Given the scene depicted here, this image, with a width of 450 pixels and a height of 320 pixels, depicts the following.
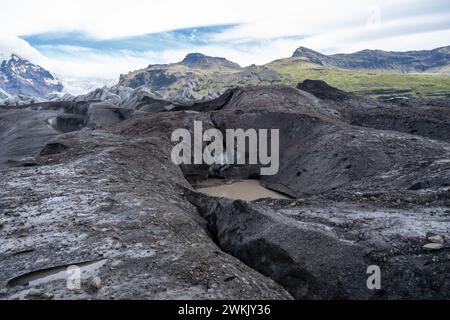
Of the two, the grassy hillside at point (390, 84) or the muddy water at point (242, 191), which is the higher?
the grassy hillside at point (390, 84)

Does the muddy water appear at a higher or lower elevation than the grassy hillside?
lower

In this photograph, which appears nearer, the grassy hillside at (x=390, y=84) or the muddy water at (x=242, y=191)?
the muddy water at (x=242, y=191)

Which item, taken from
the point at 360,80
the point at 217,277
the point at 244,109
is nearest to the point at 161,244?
the point at 217,277

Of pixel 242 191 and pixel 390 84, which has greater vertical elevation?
pixel 390 84

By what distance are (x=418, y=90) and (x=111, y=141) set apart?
114 m

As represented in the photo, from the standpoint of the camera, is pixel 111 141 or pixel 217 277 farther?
pixel 111 141

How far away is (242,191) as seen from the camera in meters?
24.3

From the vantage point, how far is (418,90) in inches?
4683

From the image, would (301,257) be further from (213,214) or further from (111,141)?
(111,141)

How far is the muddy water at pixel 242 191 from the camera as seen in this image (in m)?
23.3

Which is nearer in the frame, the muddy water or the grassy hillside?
the muddy water

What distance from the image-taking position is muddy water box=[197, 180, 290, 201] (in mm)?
23344

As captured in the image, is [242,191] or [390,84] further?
[390,84]
